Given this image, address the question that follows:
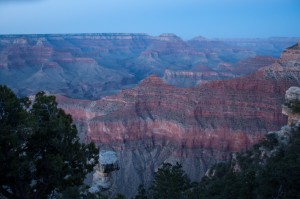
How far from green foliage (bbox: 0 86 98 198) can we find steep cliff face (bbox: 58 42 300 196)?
96.9 feet

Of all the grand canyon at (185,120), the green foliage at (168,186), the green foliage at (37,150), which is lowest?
the grand canyon at (185,120)

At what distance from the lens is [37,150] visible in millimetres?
14297

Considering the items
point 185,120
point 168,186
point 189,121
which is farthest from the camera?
point 185,120

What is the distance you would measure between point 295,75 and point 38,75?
112 meters

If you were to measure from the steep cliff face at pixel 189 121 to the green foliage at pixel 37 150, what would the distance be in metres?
29.5

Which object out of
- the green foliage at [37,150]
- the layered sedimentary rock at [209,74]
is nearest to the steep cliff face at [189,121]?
the green foliage at [37,150]

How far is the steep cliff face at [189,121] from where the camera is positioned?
151 feet

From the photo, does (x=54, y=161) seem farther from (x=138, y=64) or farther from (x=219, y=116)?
(x=138, y=64)

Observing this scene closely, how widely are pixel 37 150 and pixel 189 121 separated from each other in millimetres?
36556

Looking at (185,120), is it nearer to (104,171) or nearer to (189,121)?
(189,121)

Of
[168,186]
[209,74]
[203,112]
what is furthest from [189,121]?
[209,74]

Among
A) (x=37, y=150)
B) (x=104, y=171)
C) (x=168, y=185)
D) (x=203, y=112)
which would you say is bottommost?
(x=203, y=112)

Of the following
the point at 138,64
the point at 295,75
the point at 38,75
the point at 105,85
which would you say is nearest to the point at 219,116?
the point at 295,75

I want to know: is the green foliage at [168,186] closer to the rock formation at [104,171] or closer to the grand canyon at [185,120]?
the rock formation at [104,171]
